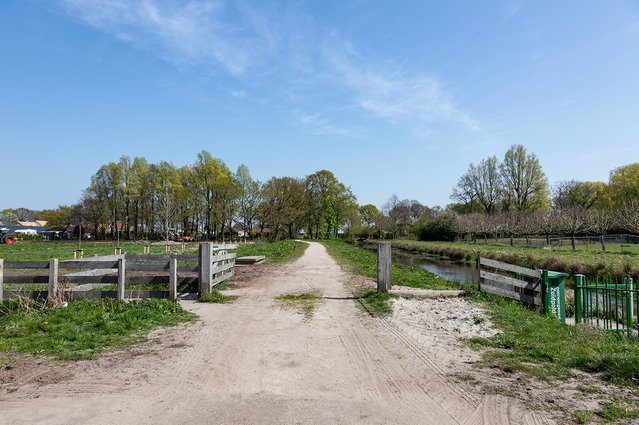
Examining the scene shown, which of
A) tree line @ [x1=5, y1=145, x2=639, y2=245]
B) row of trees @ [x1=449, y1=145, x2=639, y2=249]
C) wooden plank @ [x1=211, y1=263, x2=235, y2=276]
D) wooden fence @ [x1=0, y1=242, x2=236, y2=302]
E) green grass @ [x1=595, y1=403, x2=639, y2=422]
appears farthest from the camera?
tree line @ [x1=5, y1=145, x2=639, y2=245]

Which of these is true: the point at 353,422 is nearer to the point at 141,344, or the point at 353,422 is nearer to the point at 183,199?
the point at 141,344

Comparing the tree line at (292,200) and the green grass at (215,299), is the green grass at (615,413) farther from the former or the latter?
the tree line at (292,200)

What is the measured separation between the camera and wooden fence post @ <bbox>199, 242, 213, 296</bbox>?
1028 centimetres

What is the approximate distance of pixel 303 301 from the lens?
10195 millimetres

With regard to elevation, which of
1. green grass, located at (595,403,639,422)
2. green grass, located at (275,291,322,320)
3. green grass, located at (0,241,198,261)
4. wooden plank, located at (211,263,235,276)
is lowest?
green grass, located at (0,241,198,261)

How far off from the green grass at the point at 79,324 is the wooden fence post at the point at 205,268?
1.33 metres

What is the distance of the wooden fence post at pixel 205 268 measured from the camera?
10.3 m

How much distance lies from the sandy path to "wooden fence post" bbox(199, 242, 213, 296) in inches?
111

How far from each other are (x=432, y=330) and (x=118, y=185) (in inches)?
2454

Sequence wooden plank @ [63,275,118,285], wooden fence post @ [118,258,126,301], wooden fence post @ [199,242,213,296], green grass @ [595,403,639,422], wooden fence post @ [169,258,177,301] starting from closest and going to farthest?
green grass @ [595,403,639,422] → wooden fence post @ [118,258,126,301] → wooden plank @ [63,275,118,285] → wooden fence post @ [169,258,177,301] → wooden fence post @ [199,242,213,296]

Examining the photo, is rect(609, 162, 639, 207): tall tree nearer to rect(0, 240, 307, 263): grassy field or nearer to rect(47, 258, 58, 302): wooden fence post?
rect(0, 240, 307, 263): grassy field

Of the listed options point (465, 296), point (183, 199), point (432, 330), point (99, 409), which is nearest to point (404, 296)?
point (465, 296)

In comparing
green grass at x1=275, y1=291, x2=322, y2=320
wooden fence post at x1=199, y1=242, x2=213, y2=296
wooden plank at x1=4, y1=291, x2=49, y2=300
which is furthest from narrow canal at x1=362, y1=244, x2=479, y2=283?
wooden plank at x1=4, y1=291, x2=49, y2=300

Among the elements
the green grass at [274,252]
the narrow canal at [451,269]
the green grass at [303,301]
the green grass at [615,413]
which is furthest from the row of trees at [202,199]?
the green grass at [615,413]
